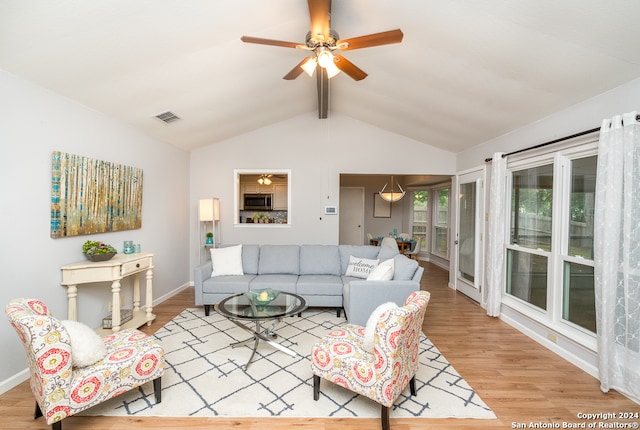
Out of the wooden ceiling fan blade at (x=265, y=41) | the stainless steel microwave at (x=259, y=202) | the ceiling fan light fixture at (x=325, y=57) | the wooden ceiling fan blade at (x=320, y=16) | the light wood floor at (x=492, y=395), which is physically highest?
the wooden ceiling fan blade at (x=320, y=16)

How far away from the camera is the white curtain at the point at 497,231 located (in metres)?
3.90

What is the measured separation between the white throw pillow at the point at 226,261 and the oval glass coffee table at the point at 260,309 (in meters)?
1.14

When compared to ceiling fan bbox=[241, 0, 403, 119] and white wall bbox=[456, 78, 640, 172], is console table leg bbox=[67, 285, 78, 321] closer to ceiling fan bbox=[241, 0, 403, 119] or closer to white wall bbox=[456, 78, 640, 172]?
ceiling fan bbox=[241, 0, 403, 119]

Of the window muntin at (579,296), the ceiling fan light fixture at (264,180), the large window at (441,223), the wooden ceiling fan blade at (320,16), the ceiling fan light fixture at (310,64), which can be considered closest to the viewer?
the wooden ceiling fan blade at (320,16)

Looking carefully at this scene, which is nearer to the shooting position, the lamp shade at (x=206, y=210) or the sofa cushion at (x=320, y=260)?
the sofa cushion at (x=320, y=260)

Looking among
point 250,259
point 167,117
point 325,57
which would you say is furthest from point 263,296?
point 167,117

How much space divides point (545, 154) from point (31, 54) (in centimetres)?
482

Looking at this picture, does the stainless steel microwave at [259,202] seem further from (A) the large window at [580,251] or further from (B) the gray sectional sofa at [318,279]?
(A) the large window at [580,251]

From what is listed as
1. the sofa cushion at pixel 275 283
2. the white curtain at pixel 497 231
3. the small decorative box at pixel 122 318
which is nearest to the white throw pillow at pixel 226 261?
the sofa cushion at pixel 275 283

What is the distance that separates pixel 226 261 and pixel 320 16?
3369 mm

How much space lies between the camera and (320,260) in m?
4.57

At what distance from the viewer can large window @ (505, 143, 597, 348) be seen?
2898 mm

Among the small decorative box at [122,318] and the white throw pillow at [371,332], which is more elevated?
the white throw pillow at [371,332]

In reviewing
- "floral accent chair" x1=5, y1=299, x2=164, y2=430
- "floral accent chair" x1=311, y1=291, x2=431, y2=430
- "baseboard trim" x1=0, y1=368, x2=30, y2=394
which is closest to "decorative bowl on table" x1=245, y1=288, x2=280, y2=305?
"floral accent chair" x1=311, y1=291, x2=431, y2=430
